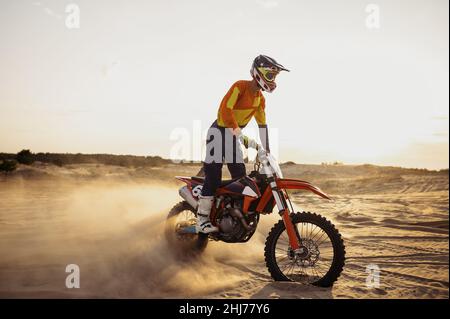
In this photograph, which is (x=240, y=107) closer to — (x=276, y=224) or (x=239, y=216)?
(x=239, y=216)

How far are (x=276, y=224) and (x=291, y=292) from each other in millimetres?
920

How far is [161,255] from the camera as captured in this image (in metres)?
6.32

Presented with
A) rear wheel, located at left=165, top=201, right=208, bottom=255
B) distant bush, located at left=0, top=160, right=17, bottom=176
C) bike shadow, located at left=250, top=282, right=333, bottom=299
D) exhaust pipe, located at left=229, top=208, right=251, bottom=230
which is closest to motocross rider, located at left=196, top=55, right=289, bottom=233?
exhaust pipe, located at left=229, top=208, right=251, bottom=230

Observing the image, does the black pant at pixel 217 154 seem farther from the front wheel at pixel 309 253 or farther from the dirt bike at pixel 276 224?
the front wheel at pixel 309 253

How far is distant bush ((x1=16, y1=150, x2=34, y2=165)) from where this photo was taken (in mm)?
23375

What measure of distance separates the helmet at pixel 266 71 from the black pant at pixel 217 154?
3.01ft

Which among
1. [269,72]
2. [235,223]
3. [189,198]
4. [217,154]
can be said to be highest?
[269,72]

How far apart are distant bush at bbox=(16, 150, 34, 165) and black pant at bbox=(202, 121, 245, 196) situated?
20633 mm

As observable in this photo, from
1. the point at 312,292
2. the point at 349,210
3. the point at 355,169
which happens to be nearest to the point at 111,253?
the point at 312,292

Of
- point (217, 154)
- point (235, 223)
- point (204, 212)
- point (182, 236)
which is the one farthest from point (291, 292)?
point (182, 236)

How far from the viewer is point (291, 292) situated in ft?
16.6

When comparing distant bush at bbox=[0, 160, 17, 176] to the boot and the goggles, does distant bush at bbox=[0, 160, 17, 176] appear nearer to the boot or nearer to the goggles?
the boot

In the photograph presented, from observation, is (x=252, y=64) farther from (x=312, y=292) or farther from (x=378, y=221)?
(x=378, y=221)

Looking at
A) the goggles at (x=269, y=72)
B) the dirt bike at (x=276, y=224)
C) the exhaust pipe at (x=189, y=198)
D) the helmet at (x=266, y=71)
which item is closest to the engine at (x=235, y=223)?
the dirt bike at (x=276, y=224)
